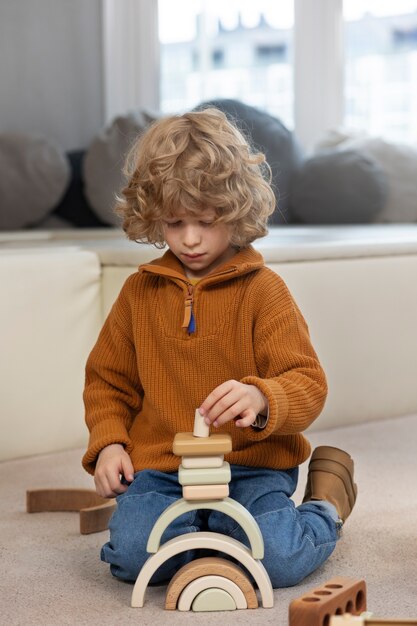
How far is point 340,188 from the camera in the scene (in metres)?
2.67

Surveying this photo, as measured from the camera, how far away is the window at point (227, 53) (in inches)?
134

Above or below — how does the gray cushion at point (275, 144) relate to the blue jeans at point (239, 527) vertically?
above

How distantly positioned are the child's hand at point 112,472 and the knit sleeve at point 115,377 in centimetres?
6

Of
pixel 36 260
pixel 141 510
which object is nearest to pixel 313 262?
pixel 36 260

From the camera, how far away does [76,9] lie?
346 centimetres

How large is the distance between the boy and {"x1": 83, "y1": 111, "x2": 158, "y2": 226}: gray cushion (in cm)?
159

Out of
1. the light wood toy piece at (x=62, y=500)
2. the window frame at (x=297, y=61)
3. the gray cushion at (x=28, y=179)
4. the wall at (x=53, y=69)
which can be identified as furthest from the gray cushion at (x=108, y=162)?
the light wood toy piece at (x=62, y=500)

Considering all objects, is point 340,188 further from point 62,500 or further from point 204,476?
point 204,476

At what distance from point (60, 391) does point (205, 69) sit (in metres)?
2.11

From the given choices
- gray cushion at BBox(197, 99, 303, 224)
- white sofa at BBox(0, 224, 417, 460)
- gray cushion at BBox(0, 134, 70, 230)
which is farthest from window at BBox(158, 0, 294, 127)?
white sofa at BBox(0, 224, 417, 460)

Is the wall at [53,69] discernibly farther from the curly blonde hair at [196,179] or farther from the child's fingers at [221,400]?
the child's fingers at [221,400]

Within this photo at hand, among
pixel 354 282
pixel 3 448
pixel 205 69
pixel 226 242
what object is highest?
pixel 205 69

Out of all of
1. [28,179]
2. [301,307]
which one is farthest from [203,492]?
[28,179]

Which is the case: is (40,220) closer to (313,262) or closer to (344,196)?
(344,196)
